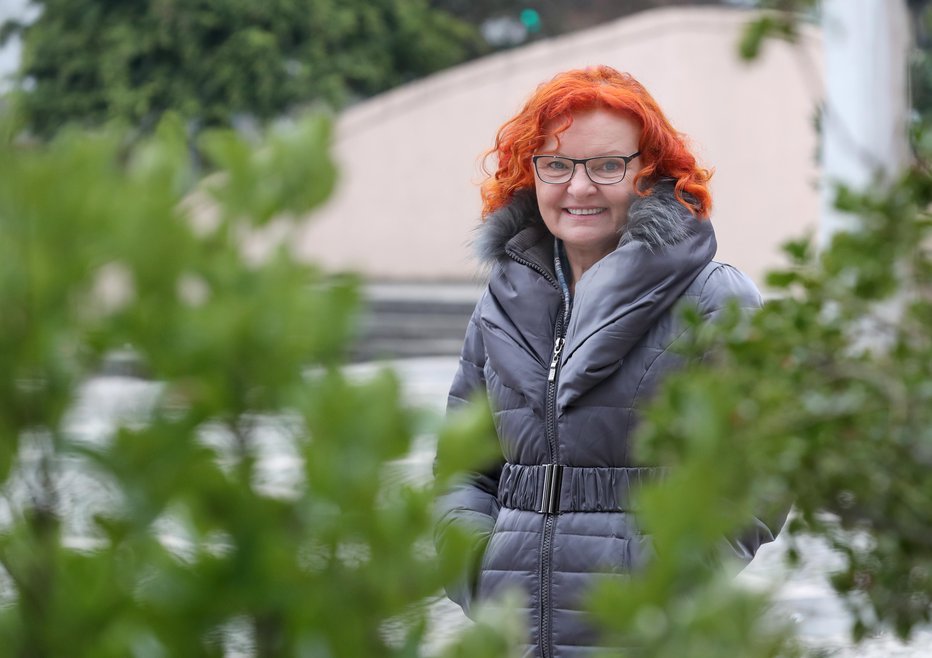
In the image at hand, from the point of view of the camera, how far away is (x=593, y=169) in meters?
2.81

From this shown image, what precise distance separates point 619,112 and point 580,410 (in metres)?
0.62

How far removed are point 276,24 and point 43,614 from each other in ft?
65.9

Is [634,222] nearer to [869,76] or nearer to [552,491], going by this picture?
[552,491]

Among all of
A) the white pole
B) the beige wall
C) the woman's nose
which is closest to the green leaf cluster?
the woman's nose

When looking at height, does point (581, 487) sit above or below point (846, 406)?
below

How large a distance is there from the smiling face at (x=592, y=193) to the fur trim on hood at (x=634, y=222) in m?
0.05

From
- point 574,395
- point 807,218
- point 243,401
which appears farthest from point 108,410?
point 807,218

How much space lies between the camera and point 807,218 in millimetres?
17000

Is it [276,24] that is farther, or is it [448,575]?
[276,24]

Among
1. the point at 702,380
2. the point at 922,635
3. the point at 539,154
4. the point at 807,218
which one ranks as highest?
the point at 702,380

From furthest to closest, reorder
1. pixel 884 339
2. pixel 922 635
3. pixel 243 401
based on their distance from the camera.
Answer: pixel 922 635 → pixel 884 339 → pixel 243 401

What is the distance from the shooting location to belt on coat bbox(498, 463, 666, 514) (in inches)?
103

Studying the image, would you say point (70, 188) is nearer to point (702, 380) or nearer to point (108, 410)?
point (108, 410)

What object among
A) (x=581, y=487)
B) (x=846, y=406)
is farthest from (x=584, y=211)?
(x=846, y=406)
